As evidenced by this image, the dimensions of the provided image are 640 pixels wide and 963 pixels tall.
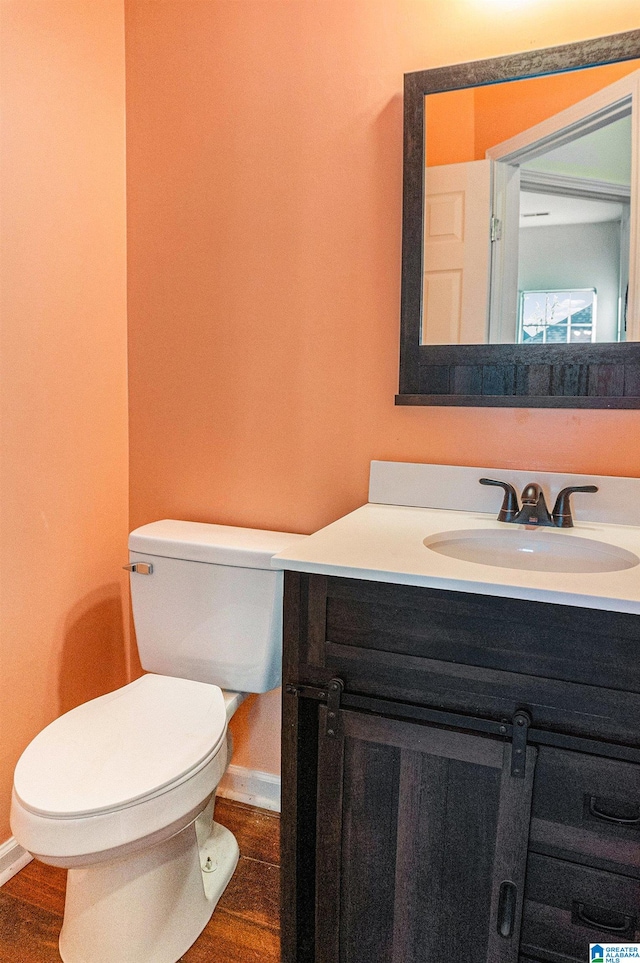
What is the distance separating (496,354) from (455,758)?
84cm

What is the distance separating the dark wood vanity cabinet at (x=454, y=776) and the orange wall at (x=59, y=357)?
2.59 feet

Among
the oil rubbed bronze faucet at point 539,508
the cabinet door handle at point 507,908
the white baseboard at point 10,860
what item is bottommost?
the white baseboard at point 10,860

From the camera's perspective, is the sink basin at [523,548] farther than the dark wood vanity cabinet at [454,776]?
Yes

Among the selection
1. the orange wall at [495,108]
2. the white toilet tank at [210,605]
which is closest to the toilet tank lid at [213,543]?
the white toilet tank at [210,605]

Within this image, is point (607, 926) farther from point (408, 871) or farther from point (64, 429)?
point (64, 429)

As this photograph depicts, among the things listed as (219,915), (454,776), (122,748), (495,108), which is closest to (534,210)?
(495,108)

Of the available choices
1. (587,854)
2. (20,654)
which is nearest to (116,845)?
(20,654)

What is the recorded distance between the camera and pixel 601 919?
987 mm

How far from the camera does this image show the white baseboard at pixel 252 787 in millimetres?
1798

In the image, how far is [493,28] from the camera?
139 cm

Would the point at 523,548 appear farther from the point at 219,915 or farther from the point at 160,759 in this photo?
the point at 219,915

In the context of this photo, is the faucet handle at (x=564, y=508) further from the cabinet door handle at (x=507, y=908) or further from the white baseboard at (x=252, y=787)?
the white baseboard at (x=252, y=787)

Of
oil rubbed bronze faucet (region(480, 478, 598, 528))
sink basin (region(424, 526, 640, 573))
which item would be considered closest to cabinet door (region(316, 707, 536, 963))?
sink basin (region(424, 526, 640, 573))

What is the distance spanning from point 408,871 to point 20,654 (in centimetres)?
102
